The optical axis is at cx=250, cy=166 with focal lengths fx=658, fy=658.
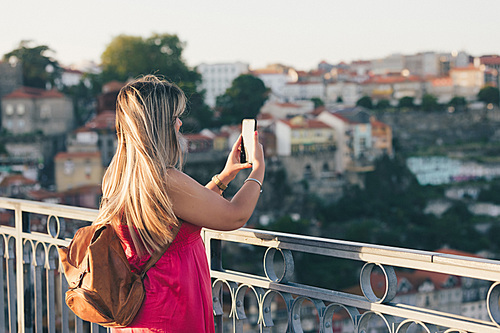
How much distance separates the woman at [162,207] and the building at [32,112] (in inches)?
1279

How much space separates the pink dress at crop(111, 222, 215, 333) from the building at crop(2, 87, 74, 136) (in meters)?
32.5

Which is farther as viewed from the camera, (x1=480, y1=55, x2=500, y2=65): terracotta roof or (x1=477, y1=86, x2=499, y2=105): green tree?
(x1=480, y1=55, x2=500, y2=65): terracotta roof

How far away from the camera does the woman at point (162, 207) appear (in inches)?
43.3

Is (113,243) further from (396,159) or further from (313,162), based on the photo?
(396,159)

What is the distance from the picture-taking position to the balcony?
3.23 feet

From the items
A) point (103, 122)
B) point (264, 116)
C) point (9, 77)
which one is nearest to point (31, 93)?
point (9, 77)

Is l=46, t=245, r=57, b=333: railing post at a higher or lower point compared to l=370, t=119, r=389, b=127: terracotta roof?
lower

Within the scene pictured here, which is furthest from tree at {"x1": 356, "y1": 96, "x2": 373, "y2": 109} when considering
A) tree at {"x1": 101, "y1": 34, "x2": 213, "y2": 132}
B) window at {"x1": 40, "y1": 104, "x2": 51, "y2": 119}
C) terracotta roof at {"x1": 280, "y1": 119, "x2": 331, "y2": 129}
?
window at {"x1": 40, "y1": 104, "x2": 51, "y2": 119}

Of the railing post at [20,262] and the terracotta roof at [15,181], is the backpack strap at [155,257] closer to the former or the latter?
the railing post at [20,262]

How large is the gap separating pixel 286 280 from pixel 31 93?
33.4 metres

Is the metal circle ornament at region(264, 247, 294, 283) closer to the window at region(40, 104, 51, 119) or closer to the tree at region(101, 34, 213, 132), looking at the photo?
the window at region(40, 104, 51, 119)

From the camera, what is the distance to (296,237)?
1.22 meters

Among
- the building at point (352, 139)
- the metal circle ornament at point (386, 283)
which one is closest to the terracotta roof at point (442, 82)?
the building at point (352, 139)

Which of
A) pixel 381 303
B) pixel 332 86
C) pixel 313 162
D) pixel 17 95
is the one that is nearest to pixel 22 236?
pixel 381 303
